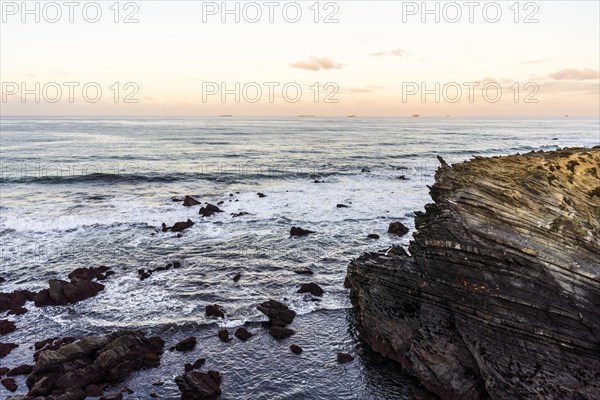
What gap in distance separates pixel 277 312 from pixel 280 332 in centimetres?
168

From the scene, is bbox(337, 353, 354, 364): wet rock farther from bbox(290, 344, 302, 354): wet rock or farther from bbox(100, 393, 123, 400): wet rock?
bbox(100, 393, 123, 400): wet rock

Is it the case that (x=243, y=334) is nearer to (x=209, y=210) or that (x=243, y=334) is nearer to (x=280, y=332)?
(x=280, y=332)

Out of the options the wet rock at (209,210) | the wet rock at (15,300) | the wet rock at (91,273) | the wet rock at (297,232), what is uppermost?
the wet rock at (209,210)

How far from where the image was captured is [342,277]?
27.5 metres

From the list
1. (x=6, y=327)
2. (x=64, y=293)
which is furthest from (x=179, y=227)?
(x=6, y=327)

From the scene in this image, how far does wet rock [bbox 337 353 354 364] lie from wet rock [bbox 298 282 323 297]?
246 inches

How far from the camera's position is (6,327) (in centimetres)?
2094

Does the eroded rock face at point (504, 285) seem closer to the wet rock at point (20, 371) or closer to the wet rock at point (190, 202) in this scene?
the wet rock at point (20, 371)

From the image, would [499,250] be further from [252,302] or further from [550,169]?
[252,302]

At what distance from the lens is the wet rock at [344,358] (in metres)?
18.6

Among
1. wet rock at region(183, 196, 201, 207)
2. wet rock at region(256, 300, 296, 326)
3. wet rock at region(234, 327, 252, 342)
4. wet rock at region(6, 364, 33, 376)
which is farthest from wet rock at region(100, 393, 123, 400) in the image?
wet rock at region(183, 196, 201, 207)

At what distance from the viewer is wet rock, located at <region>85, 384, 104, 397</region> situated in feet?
53.3

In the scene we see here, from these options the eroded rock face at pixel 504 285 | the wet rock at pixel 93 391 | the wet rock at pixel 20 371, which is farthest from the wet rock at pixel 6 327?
the eroded rock face at pixel 504 285

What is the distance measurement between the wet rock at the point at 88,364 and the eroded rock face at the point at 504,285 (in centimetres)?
1112
